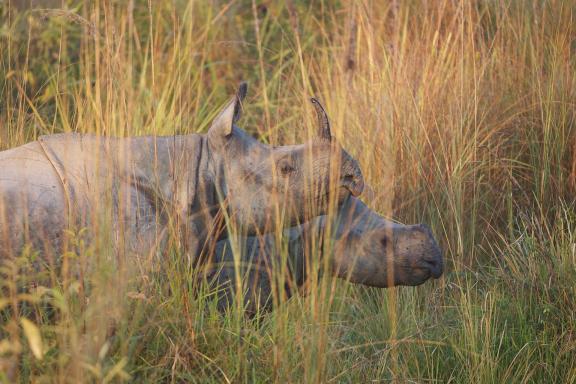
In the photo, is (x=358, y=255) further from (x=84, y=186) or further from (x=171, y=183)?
(x=84, y=186)

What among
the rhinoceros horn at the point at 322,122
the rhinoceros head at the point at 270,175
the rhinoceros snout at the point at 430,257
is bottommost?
the rhinoceros snout at the point at 430,257

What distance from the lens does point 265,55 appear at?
776 centimetres

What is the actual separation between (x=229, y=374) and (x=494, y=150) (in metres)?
2.58

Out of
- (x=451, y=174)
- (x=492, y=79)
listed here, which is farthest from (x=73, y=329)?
(x=492, y=79)

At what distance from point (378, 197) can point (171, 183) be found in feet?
3.34

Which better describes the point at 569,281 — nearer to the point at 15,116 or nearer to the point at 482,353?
the point at 482,353

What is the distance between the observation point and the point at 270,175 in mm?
3916

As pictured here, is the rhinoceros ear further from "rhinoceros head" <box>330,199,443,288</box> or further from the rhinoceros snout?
the rhinoceros snout

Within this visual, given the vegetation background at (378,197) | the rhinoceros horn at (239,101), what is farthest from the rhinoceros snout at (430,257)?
the rhinoceros horn at (239,101)

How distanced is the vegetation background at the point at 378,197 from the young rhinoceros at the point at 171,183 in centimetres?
16

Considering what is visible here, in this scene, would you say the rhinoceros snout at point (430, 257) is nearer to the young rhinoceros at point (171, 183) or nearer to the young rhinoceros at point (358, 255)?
the young rhinoceros at point (358, 255)

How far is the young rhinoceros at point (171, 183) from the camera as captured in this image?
144 inches

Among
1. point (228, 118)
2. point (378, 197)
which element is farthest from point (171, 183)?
point (378, 197)

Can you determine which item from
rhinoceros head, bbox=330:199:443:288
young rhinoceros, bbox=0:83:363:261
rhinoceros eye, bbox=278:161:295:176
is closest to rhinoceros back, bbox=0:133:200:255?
young rhinoceros, bbox=0:83:363:261
